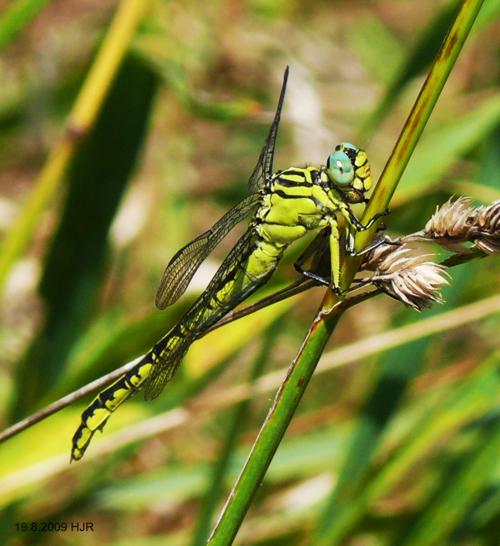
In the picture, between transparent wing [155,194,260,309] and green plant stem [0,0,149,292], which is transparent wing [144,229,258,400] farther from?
green plant stem [0,0,149,292]

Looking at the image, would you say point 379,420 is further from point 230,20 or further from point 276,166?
point 230,20

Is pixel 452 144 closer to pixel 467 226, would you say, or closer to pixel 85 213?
pixel 85 213

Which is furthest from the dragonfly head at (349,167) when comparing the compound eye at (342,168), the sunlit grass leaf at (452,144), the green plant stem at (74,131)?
the green plant stem at (74,131)

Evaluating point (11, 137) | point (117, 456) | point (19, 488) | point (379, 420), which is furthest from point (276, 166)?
point (19, 488)

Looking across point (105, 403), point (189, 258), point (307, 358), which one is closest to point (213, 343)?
point (189, 258)

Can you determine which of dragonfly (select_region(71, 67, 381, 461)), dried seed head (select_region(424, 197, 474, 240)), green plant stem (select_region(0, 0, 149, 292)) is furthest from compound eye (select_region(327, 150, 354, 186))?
green plant stem (select_region(0, 0, 149, 292))

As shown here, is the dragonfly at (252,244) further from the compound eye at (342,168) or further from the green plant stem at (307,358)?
the green plant stem at (307,358)

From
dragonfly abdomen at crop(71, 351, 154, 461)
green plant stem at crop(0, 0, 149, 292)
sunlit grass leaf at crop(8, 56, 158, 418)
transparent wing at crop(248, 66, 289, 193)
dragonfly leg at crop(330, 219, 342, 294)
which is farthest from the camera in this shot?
sunlit grass leaf at crop(8, 56, 158, 418)
